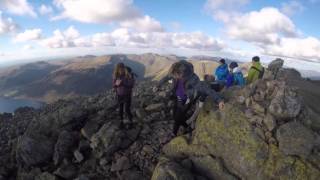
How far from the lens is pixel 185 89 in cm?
1647

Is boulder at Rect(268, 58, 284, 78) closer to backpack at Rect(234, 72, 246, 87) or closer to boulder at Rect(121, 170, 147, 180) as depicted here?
backpack at Rect(234, 72, 246, 87)

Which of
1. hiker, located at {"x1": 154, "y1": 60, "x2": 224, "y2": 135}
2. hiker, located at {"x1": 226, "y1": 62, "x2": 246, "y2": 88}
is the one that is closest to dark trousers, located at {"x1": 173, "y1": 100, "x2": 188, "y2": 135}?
hiker, located at {"x1": 154, "y1": 60, "x2": 224, "y2": 135}

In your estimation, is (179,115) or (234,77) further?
(234,77)

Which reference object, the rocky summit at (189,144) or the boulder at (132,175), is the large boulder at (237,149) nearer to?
the rocky summit at (189,144)

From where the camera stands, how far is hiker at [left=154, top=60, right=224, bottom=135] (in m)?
16.1

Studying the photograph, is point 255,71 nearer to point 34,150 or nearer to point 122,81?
point 122,81

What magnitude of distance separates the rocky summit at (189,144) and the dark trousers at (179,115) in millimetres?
847

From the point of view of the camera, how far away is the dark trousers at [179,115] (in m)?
16.9

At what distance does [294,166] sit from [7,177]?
55.5 feet

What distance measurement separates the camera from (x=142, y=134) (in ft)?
64.2

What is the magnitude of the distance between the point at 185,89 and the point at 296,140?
18.4ft

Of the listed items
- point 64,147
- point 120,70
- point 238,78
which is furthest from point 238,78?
point 64,147

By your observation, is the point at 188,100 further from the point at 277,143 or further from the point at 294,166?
the point at 294,166

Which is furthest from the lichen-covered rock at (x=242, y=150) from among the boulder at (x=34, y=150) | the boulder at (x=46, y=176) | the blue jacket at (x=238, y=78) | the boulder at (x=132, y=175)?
the boulder at (x=34, y=150)
